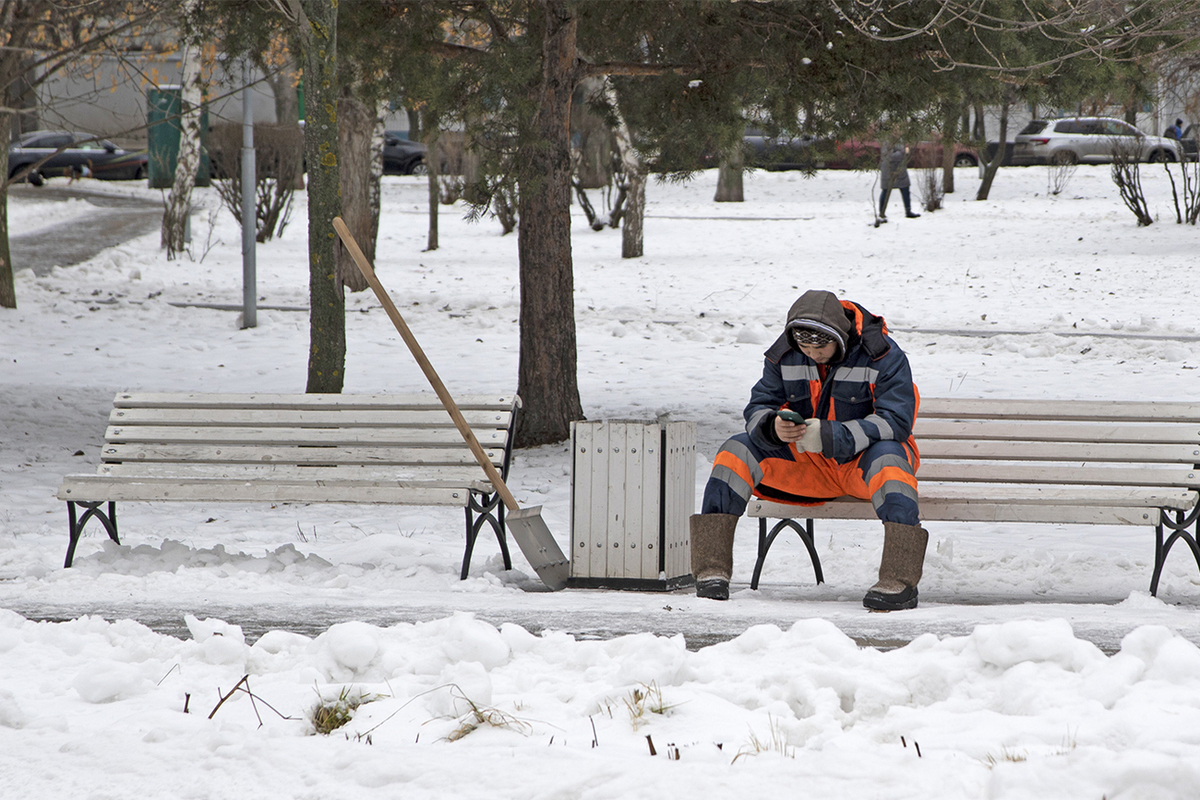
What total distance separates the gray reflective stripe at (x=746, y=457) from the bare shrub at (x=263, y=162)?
14426mm

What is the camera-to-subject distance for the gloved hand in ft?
13.9

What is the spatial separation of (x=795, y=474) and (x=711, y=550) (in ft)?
1.45

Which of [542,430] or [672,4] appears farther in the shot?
[542,430]

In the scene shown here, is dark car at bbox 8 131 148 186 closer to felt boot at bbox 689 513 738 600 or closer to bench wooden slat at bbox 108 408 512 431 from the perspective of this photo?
bench wooden slat at bbox 108 408 512 431

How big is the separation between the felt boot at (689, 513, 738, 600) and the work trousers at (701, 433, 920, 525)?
0.05m

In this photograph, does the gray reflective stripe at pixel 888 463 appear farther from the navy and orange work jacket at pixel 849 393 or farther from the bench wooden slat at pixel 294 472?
the bench wooden slat at pixel 294 472

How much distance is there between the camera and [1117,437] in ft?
15.4

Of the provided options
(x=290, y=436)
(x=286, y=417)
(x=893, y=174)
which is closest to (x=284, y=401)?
(x=286, y=417)

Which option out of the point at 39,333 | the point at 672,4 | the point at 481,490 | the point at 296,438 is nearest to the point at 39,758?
the point at 481,490

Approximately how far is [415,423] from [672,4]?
3.19 metres

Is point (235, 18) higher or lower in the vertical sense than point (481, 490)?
higher

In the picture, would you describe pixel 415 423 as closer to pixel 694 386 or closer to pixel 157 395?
pixel 157 395

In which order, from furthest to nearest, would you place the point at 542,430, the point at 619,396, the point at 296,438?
1. the point at 619,396
2. the point at 542,430
3. the point at 296,438

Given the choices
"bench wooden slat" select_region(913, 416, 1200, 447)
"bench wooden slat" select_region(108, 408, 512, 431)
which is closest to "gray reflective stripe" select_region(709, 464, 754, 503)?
"bench wooden slat" select_region(913, 416, 1200, 447)
